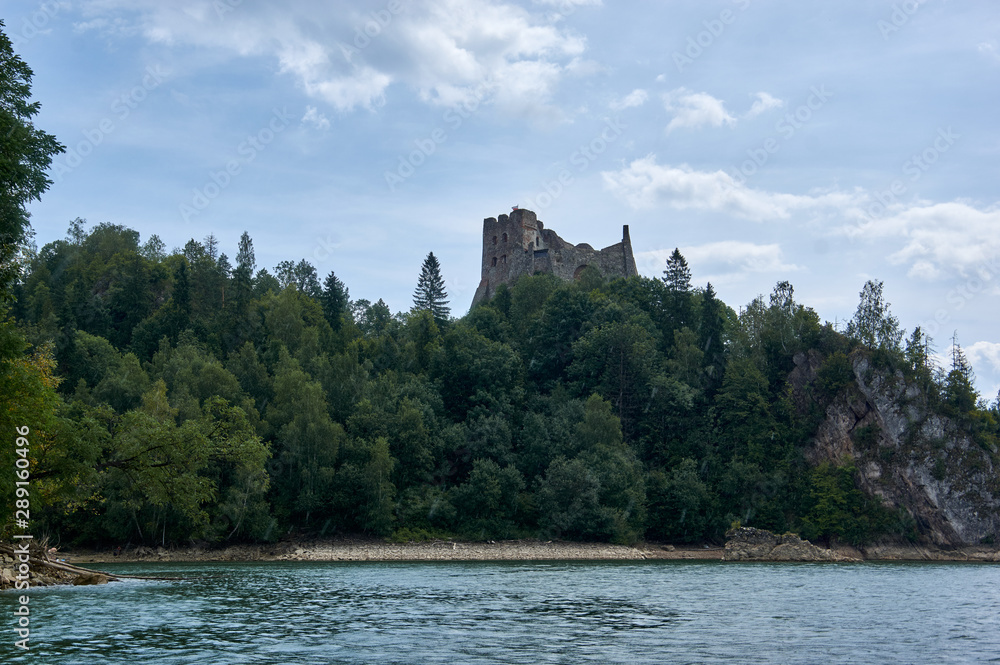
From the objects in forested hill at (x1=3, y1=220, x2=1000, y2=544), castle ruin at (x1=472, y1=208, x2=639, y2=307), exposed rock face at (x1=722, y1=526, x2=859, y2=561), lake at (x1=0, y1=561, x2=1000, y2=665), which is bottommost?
exposed rock face at (x1=722, y1=526, x2=859, y2=561)

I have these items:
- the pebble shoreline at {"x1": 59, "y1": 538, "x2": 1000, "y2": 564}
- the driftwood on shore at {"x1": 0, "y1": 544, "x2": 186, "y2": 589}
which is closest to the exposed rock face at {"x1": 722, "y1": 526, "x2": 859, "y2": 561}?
the pebble shoreline at {"x1": 59, "y1": 538, "x2": 1000, "y2": 564}

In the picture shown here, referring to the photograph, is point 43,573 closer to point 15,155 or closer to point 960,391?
point 15,155

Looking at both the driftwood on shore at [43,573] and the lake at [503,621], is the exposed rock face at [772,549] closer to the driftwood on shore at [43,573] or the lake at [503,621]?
the lake at [503,621]

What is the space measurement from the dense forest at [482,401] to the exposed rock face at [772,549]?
3.11m

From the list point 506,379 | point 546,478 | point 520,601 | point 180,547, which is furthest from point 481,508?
point 520,601

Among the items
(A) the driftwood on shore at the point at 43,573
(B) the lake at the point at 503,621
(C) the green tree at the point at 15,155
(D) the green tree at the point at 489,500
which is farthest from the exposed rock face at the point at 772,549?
(C) the green tree at the point at 15,155

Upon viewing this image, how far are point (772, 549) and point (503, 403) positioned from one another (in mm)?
28098

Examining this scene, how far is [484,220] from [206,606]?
311ft

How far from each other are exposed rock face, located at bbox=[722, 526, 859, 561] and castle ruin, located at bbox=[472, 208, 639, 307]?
50.4 meters

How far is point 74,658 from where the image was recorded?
17000 millimetres

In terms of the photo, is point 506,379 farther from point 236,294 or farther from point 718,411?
point 236,294

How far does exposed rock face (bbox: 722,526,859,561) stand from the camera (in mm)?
68438

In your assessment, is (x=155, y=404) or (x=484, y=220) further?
(x=484, y=220)

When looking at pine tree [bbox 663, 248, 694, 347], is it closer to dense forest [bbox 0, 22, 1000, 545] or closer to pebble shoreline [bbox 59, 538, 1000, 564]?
dense forest [bbox 0, 22, 1000, 545]
